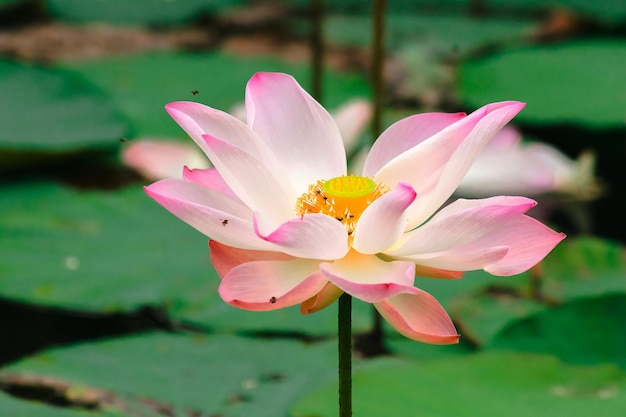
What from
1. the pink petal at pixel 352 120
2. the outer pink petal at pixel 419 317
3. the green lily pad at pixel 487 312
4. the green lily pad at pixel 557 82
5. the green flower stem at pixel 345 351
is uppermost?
the green lily pad at pixel 557 82

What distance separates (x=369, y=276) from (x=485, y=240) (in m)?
0.12

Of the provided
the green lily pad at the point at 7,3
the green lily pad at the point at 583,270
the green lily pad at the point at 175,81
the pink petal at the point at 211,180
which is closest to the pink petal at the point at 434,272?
the pink petal at the point at 211,180

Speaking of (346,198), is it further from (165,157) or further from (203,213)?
(165,157)

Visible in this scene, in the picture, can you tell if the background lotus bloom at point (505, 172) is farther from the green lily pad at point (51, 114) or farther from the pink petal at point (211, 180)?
the green lily pad at point (51, 114)

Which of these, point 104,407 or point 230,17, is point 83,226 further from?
point 230,17

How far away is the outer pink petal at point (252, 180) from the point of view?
2.77ft

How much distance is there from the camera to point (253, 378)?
1.35m

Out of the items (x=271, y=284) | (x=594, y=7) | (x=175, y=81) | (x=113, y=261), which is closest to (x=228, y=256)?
(x=271, y=284)

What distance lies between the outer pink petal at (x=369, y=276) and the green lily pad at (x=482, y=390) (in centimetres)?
34

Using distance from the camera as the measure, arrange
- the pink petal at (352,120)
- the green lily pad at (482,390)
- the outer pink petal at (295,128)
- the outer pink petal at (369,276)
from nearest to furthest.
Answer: the outer pink petal at (369,276) < the outer pink petal at (295,128) < the green lily pad at (482,390) < the pink petal at (352,120)

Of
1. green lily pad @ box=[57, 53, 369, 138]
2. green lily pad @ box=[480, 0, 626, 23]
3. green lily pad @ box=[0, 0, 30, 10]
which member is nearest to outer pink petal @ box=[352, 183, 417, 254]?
green lily pad @ box=[57, 53, 369, 138]

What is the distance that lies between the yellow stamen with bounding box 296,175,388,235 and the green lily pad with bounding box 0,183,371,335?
0.66 m

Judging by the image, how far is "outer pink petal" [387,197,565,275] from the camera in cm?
80

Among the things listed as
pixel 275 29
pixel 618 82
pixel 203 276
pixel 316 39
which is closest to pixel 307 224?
pixel 203 276
